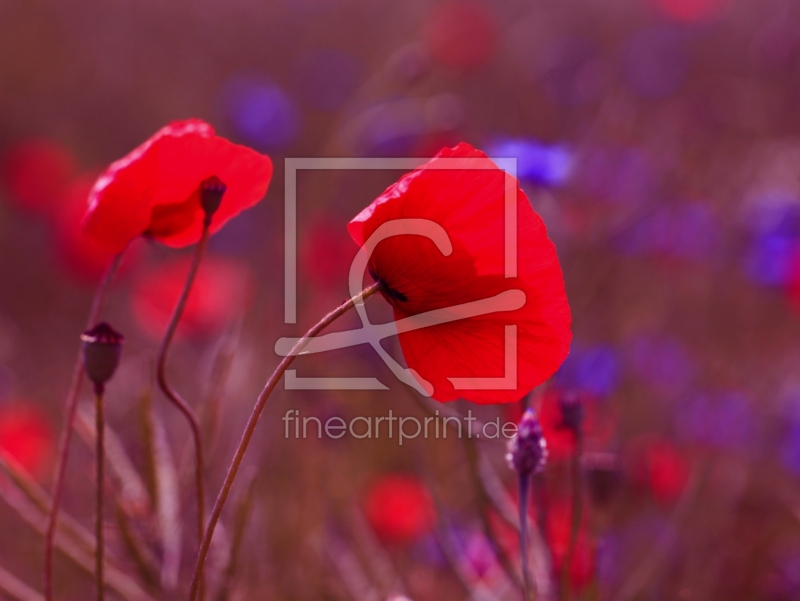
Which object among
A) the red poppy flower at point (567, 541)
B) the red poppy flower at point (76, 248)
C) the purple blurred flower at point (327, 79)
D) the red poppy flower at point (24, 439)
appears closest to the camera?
the red poppy flower at point (567, 541)

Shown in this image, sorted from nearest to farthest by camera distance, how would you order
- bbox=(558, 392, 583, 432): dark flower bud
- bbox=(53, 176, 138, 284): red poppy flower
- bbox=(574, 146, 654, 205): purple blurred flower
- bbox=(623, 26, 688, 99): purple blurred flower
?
1. bbox=(558, 392, 583, 432): dark flower bud
2. bbox=(53, 176, 138, 284): red poppy flower
3. bbox=(574, 146, 654, 205): purple blurred flower
4. bbox=(623, 26, 688, 99): purple blurred flower

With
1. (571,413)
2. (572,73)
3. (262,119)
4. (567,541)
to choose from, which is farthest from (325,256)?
(571,413)

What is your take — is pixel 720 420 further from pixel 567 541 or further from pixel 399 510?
pixel 567 541

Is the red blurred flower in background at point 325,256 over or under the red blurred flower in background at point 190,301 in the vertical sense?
over

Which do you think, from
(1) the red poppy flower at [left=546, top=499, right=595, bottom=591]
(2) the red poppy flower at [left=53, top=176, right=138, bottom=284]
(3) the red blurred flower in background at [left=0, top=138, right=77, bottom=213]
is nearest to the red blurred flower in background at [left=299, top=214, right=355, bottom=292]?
(2) the red poppy flower at [left=53, top=176, right=138, bottom=284]

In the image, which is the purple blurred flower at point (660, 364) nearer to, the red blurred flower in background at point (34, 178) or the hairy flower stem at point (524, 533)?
the hairy flower stem at point (524, 533)

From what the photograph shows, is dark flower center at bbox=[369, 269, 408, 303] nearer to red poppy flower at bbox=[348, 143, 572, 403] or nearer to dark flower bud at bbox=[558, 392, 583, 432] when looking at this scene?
red poppy flower at bbox=[348, 143, 572, 403]

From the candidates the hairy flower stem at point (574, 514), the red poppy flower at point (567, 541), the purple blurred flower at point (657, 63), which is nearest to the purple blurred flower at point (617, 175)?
the purple blurred flower at point (657, 63)
